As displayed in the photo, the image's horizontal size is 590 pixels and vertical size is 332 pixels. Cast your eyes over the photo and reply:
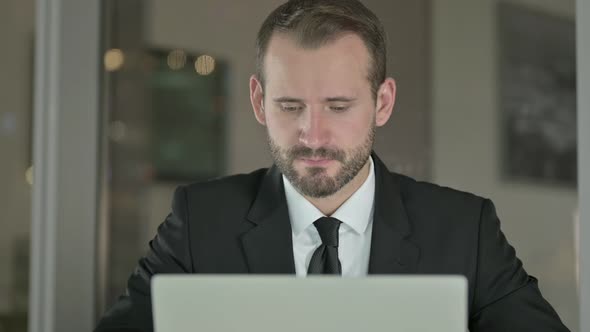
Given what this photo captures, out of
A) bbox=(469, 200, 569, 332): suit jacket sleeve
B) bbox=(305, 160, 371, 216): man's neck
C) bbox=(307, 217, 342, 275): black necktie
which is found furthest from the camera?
bbox=(305, 160, 371, 216): man's neck

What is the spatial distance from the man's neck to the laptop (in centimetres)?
90

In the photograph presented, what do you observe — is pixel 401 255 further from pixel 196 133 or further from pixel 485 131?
pixel 196 133

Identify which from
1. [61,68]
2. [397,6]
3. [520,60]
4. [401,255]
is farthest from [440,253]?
[61,68]

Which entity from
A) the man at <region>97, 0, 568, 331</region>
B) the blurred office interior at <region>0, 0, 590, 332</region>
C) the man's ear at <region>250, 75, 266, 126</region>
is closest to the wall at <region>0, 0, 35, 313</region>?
the blurred office interior at <region>0, 0, 590, 332</region>

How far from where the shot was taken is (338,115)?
195 cm

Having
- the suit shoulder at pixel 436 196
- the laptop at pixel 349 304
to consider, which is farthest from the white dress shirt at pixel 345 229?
the laptop at pixel 349 304

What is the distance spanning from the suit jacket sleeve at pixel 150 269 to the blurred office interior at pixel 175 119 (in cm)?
60

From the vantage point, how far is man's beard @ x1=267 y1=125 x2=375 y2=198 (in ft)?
6.40

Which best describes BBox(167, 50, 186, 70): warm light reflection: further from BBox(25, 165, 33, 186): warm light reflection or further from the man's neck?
the man's neck

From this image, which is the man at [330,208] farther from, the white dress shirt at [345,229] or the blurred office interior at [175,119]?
the blurred office interior at [175,119]

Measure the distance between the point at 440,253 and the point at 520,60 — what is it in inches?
22.6

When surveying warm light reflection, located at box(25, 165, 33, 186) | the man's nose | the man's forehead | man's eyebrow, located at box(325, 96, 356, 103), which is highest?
the man's forehead

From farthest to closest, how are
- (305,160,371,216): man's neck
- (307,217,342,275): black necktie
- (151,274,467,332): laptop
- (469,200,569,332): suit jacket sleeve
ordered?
(305,160,371,216): man's neck
(307,217,342,275): black necktie
(469,200,569,332): suit jacket sleeve
(151,274,467,332): laptop

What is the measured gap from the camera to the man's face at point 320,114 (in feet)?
6.35
